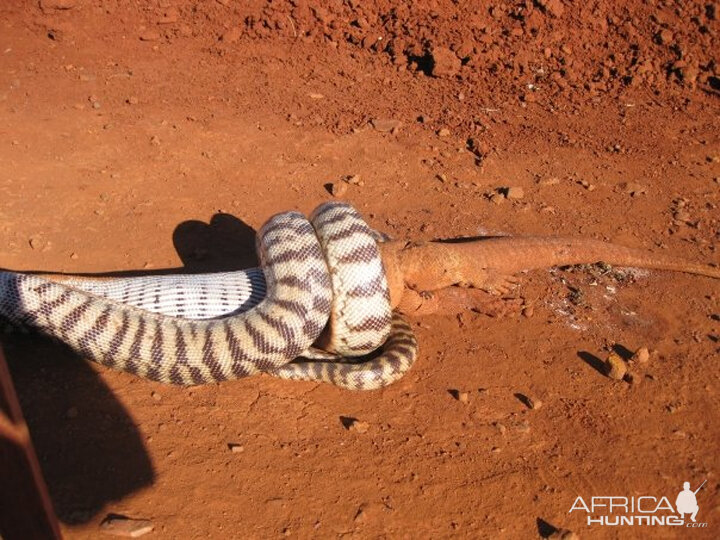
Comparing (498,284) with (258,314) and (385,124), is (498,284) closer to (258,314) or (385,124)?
(258,314)

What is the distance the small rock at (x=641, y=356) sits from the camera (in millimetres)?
5621

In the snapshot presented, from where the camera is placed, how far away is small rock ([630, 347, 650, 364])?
18.4 ft

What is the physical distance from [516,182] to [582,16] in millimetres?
4668

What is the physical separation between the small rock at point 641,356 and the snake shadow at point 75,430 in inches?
158

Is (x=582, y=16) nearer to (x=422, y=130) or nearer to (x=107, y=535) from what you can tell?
(x=422, y=130)

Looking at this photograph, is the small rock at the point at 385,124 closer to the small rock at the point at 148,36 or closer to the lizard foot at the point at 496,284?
the lizard foot at the point at 496,284

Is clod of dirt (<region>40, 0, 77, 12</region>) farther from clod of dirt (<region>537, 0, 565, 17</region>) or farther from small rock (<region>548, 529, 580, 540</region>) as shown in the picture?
small rock (<region>548, 529, 580, 540</region>)

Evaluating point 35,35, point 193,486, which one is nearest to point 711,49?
point 193,486

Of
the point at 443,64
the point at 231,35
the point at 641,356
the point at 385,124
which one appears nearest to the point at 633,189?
the point at 641,356

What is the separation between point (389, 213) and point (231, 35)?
19.6 feet

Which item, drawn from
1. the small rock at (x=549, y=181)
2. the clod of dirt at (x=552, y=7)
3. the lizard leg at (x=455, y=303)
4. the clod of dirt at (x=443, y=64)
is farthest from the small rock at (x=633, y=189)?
the clod of dirt at (x=552, y=7)

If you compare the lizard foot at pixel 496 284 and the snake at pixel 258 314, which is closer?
the snake at pixel 258 314

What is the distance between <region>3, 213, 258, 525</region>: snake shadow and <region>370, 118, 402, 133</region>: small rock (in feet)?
18.6

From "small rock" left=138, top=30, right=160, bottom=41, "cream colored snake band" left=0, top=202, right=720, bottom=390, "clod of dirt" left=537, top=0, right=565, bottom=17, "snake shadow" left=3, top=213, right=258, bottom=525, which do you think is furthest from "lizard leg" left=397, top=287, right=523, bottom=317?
"small rock" left=138, top=30, right=160, bottom=41
